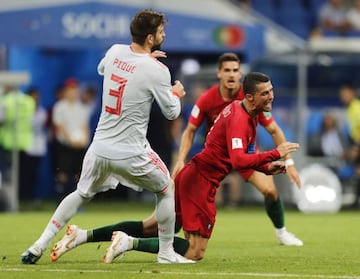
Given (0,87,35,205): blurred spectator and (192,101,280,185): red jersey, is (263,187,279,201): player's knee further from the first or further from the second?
(0,87,35,205): blurred spectator

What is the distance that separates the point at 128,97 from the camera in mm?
10094

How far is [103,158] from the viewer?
1012 centimetres

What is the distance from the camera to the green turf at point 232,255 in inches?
382

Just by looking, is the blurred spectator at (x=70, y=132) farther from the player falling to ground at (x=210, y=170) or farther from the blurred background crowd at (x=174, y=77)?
the player falling to ground at (x=210, y=170)

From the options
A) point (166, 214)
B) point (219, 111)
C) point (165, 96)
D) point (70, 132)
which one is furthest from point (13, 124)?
point (165, 96)

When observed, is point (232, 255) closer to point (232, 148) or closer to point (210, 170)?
point (210, 170)

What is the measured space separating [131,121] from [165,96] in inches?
15.0

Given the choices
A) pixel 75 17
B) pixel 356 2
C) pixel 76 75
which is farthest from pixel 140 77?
pixel 356 2

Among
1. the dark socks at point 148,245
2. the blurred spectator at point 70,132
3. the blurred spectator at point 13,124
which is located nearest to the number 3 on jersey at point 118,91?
the dark socks at point 148,245

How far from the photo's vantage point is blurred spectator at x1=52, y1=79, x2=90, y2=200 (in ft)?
73.0

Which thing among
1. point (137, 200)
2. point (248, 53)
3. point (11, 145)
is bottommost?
point (137, 200)

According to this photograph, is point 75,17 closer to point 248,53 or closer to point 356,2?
point 248,53

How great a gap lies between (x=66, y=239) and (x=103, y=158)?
874 mm

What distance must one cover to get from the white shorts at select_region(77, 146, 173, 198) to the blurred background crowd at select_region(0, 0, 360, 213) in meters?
10.8
